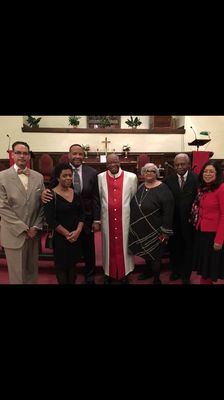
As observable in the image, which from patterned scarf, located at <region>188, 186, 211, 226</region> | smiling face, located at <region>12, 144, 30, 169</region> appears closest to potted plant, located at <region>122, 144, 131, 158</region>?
patterned scarf, located at <region>188, 186, 211, 226</region>

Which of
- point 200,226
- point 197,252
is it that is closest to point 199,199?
point 200,226

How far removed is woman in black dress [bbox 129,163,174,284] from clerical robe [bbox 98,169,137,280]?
106mm

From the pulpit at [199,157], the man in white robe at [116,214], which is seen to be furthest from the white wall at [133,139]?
the man in white robe at [116,214]

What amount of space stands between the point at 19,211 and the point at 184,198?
150 cm

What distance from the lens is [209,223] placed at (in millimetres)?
2215

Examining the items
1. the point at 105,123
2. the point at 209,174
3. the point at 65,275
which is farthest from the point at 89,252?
the point at 105,123

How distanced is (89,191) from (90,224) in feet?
1.04

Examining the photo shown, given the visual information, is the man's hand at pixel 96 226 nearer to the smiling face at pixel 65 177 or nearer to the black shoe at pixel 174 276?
the smiling face at pixel 65 177

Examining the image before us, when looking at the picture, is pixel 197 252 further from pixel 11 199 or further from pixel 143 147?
pixel 143 147

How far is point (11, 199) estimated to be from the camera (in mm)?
2131

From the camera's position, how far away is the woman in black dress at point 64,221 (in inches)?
80.7

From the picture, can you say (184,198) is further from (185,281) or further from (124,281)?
(124,281)

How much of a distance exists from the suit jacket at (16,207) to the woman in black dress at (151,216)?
879 millimetres

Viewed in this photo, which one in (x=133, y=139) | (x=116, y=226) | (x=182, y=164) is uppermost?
(x=133, y=139)
